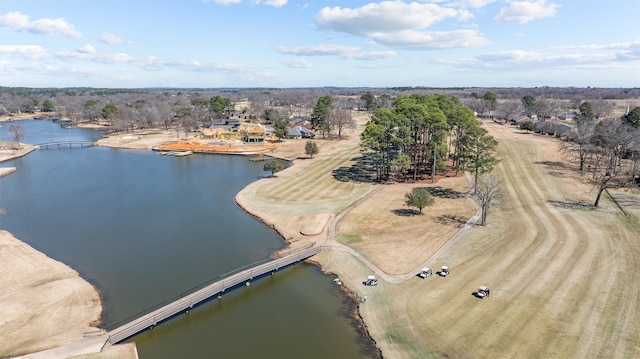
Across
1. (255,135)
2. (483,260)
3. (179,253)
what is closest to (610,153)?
(483,260)

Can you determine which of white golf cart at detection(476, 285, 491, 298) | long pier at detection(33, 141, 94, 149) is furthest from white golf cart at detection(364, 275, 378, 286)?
long pier at detection(33, 141, 94, 149)

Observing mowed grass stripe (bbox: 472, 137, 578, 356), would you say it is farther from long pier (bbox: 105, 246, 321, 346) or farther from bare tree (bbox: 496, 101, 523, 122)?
bare tree (bbox: 496, 101, 523, 122)

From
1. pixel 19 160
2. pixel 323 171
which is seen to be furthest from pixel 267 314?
pixel 19 160

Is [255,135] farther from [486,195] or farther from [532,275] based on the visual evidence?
[532,275]

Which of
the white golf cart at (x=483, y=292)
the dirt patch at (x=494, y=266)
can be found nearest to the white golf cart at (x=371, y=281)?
the dirt patch at (x=494, y=266)

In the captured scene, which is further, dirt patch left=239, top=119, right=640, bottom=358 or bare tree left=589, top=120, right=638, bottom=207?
bare tree left=589, top=120, right=638, bottom=207

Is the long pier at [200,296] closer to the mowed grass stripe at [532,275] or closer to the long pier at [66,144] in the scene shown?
the mowed grass stripe at [532,275]
